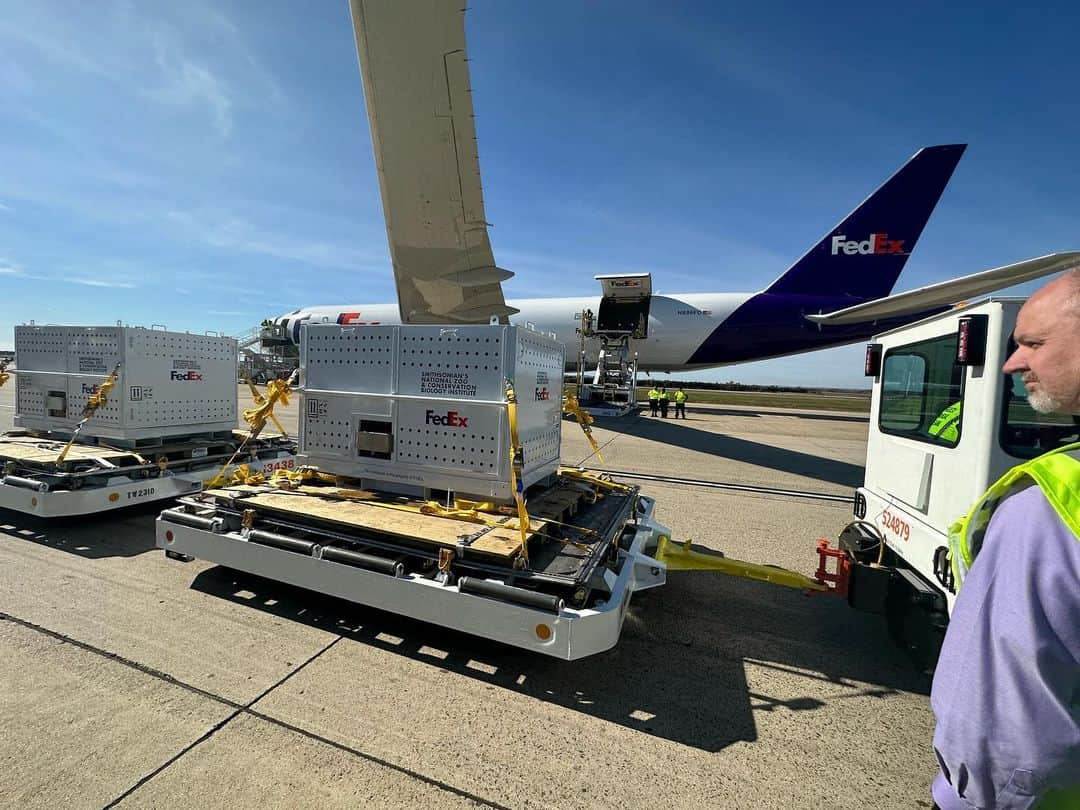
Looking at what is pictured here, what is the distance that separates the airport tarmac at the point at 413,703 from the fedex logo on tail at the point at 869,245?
16792 millimetres

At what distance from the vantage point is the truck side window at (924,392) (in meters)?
3.08

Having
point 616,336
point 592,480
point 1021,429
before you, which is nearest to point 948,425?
point 1021,429

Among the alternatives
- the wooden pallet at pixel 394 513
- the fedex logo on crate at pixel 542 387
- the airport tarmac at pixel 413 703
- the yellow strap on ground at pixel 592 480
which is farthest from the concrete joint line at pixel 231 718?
the yellow strap on ground at pixel 592 480

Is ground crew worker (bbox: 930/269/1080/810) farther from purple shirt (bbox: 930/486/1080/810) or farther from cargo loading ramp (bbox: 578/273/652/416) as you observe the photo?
cargo loading ramp (bbox: 578/273/652/416)

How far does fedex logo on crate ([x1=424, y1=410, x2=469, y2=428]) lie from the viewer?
12.7ft

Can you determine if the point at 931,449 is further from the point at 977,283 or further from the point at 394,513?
the point at 394,513

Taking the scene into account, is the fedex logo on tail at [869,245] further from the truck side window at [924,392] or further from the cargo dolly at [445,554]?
the cargo dolly at [445,554]

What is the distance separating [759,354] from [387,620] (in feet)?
64.4

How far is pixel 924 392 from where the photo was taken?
3523 millimetres

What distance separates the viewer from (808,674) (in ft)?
10.9

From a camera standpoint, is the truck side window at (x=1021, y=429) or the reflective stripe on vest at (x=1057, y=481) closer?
the reflective stripe on vest at (x=1057, y=481)

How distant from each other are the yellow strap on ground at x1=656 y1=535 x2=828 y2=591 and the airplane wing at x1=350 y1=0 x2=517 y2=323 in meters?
3.21

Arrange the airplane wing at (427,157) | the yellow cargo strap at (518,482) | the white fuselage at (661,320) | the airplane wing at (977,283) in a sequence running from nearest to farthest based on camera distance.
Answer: the yellow cargo strap at (518,482), the airplane wing at (427,157), the airplane wing at (977,283), the white fuselage at (661,320)

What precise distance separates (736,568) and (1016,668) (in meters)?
2.99
